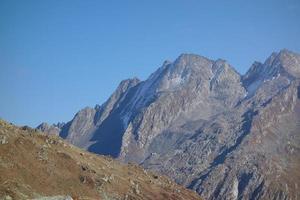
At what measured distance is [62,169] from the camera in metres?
139

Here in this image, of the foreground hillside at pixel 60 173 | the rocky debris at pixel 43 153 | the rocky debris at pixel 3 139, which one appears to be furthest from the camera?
the rocky debris at pixel 43 153

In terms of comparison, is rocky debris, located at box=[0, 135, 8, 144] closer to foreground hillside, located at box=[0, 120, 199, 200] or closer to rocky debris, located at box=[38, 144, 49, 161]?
foreground hillside, located at box=[0, 120, 199, 200]

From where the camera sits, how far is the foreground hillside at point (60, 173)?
122250 mm

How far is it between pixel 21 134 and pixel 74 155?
18.1 m

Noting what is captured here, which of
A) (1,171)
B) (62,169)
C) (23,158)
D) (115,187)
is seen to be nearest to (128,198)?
(115,187)

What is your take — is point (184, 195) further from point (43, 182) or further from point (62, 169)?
point (43, 182)

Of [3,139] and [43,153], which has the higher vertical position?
[43,153]

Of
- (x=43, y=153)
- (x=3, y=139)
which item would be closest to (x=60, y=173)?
(x=43, y=153)

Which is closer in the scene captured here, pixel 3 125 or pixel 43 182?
pixel 43 182

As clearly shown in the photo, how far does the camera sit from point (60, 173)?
136 meters

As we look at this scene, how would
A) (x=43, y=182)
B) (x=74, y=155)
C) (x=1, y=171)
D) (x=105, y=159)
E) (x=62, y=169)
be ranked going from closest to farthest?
1. (x=1, y=171)
2. (x=43, y=182)
3. (x=62, y=169)
4. (x=74, y=155)
5. (x=105, y=159)

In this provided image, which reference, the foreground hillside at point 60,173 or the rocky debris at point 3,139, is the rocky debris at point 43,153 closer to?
the foreground hillside at point 60,173

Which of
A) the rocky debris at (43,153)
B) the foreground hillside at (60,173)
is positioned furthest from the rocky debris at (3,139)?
the rocky debris at (43,153)

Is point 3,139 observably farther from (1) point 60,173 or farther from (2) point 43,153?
(1) point 60,173
